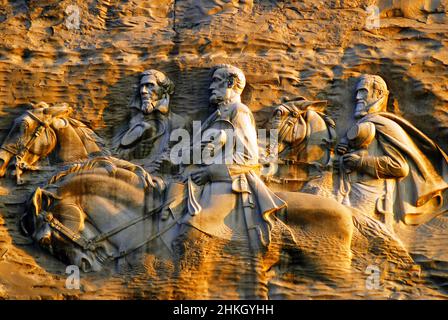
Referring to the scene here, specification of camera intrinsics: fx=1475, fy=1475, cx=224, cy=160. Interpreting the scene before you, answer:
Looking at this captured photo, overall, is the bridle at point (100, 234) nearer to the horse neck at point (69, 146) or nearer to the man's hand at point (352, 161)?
the horse neck at point (69, 146)

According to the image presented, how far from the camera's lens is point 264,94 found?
14336 millimetres

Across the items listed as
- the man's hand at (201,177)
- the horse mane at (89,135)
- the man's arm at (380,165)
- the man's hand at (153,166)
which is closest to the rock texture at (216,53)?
the horse mane at (89,135)

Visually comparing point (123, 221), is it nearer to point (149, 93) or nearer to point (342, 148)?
point (149, 93)

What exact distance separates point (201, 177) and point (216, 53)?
4.94 feet

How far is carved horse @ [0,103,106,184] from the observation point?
551 inches

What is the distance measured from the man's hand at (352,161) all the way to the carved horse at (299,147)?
153 mm

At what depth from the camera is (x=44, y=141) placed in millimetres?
14047

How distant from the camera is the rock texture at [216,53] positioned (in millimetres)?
14328

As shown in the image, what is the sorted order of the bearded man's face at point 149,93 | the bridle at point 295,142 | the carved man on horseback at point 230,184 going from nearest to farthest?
1. the carved man on horseback at point 230,184
2. the bridle at point 295,142
3. the bearded man's face at point 149,93

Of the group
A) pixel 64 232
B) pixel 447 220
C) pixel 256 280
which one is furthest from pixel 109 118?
pixel 447 220

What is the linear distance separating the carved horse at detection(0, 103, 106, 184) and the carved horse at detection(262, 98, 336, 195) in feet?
5.46

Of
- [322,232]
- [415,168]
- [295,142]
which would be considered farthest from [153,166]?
[415,168]

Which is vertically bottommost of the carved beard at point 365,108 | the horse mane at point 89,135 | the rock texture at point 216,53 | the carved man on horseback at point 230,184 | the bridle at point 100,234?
the bridle at point 100,234

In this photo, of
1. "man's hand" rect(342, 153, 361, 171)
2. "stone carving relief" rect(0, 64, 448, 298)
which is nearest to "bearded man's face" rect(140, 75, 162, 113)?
"stone carving relief" rect(0, 64, 448, 298)
